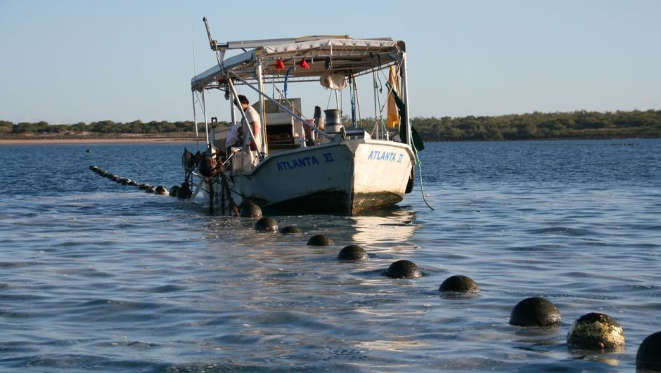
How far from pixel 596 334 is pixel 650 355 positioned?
741 mm

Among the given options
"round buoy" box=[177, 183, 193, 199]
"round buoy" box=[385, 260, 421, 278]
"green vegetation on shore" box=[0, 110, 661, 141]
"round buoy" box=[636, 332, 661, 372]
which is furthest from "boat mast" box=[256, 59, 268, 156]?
"green vegetation on shore" box=[0, 110, 661, 141]

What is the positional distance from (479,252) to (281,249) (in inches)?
125

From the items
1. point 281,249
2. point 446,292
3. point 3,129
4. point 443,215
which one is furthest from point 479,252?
point 3,129

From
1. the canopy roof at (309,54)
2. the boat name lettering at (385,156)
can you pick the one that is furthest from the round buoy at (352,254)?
the canopy roof at (309,54)

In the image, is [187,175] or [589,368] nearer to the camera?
[589,368]

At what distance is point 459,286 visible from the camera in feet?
37.9

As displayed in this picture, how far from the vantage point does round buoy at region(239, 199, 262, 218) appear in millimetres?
21578

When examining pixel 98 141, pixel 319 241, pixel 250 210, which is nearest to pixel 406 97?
pixel 250 210

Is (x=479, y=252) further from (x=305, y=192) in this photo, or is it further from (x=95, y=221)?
(x=95, y=221)

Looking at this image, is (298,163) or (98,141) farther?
(98,141)

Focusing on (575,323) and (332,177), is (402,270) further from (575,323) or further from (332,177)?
(332,177)

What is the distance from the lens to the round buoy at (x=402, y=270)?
12.8 meters

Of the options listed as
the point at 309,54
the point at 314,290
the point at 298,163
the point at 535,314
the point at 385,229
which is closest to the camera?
the point at 535,314

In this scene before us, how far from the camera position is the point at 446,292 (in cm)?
1158
